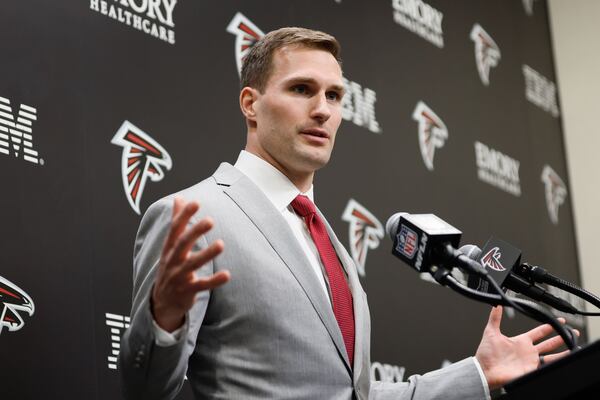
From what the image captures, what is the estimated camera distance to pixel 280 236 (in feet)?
7.34

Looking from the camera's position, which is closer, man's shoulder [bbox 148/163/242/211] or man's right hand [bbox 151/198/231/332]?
man's right hand [bbox 151/198/231/332]

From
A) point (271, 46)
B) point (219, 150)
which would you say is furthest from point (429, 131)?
point (271, 46)

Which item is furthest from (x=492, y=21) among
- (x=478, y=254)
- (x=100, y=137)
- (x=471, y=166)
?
(x=478, y=254)

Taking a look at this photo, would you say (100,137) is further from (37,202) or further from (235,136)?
(235,136)

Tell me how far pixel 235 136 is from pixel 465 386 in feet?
4.18

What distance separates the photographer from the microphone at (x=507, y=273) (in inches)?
78.7

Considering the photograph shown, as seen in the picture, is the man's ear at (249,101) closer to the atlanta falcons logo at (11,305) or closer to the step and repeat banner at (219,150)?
the step and repeat banner at (219,150)

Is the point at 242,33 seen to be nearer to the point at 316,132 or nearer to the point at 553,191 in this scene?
the point at 316,132

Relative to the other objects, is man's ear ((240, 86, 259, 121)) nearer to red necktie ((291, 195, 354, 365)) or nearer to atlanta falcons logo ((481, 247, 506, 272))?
red necktie ((291, 195, 354, 365))

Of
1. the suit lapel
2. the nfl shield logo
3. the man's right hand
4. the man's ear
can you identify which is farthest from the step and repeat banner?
the nfl shield logo

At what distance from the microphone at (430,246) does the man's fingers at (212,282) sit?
426mm

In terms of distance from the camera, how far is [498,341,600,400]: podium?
148 cm

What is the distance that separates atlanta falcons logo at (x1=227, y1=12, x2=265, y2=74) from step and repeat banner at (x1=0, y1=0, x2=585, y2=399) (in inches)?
0.5

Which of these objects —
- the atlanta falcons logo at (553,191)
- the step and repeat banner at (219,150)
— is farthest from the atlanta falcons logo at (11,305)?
the atlanta falcons logo at (553,191)
